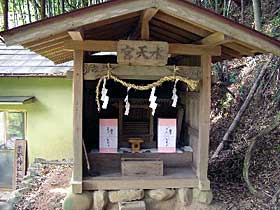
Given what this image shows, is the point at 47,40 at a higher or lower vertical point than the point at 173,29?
lower

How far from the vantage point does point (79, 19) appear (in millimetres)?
4066

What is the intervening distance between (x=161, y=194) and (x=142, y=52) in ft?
6.52

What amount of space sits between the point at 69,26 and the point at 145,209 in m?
2.59

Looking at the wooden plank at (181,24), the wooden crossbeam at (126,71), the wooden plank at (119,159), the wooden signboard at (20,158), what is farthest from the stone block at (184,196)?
the wooden signboard at (20,158)

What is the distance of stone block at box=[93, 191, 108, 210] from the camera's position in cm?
480

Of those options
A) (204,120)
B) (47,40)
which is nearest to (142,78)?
(204,120)

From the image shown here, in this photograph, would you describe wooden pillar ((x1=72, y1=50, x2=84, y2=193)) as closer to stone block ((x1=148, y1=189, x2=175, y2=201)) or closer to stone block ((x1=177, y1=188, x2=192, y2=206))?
stone block ((x1=148, y1=189, x2=175, y2=201))

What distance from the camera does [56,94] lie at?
8367mm

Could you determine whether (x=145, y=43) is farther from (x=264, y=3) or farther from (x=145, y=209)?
(x=264, y=3)

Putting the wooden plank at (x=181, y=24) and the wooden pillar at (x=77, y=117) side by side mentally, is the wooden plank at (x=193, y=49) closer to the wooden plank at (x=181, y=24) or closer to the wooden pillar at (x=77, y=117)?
the wooden plank at (x=181, y=24)

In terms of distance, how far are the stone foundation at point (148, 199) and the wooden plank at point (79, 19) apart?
2183mm

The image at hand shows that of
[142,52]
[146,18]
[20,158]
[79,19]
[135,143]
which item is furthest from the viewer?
[20,158]

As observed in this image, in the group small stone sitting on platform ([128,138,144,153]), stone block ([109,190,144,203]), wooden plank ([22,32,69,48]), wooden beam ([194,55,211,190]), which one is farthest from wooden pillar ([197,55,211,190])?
wooden plank ([22,32,69,48])

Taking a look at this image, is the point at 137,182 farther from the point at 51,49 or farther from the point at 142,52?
the point at 51,49
